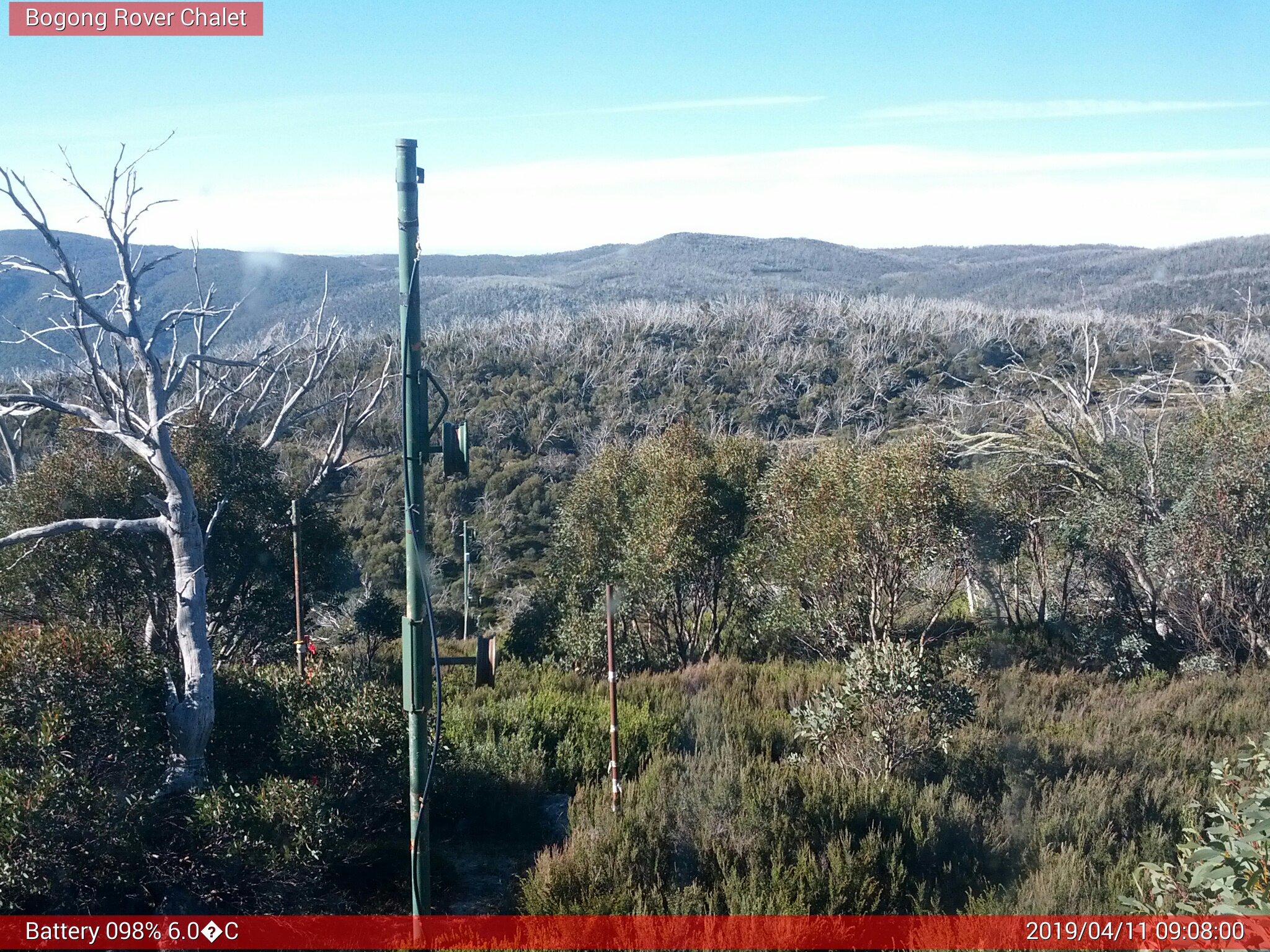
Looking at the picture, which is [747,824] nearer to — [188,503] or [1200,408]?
[188,503]

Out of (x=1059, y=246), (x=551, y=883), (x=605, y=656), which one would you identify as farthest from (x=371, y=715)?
(x=1059, y=246)

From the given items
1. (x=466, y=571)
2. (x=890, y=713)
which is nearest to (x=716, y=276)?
(x=466, y=571)

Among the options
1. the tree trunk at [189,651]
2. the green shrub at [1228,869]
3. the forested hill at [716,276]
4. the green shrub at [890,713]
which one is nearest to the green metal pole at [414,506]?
the tree trunk at [189,651]

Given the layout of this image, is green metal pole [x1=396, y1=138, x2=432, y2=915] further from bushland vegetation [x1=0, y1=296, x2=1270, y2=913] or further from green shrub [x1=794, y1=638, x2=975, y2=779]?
green shrub [x1=794, y1=638, x2=975, y2=779]
